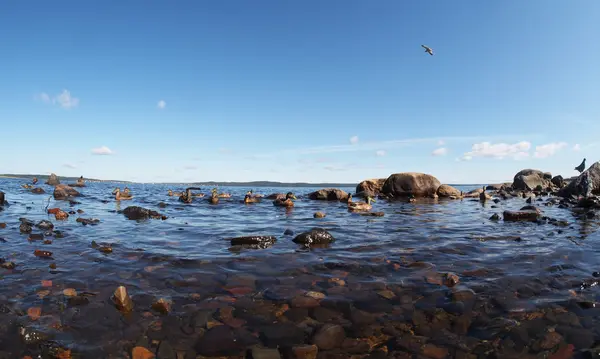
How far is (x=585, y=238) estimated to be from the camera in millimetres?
11398

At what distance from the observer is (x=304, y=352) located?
421 centimetres

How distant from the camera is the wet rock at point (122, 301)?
5.39 meters

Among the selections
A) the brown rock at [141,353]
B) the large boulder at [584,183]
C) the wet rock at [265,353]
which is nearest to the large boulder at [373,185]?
the large boulder at [584,183]

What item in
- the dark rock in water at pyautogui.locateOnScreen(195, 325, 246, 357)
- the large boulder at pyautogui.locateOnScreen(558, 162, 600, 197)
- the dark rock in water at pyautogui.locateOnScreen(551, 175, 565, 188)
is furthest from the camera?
the dark rock in water at pyautogui.locateOnScreen(551, 175, 565, 188)

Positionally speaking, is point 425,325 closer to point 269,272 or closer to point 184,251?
point 269,272

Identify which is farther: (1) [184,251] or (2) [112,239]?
(2) [112,239]

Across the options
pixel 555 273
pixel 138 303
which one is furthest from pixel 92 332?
→ pixel 555 273

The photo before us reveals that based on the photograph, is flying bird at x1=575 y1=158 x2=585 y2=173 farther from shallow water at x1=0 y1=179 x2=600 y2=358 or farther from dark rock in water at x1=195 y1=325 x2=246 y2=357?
dark rock in water at x1=195 y1=325 x2=246 y2=357

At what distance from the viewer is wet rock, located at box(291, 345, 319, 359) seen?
164 inches

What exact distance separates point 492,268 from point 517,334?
353 cm

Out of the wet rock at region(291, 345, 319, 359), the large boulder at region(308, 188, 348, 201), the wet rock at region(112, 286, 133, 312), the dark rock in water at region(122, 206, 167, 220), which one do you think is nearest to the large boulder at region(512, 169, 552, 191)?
the large boulder at region(308, 188, 348, 201)

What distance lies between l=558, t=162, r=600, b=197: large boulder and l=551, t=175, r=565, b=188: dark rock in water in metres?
17.6

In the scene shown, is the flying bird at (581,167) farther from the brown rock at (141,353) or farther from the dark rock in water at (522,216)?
the brown rock at (141,353)

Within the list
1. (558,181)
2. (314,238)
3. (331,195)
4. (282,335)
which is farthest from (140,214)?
(558,181)
